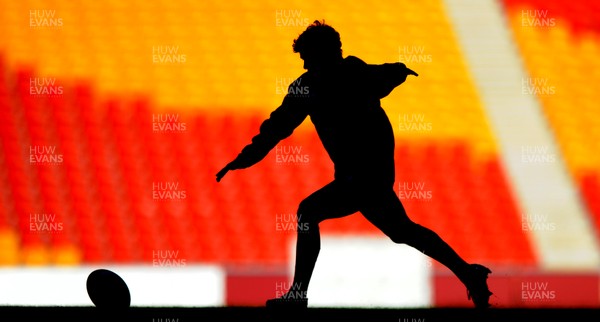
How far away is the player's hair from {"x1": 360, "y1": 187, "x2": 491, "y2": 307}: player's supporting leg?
66 centimetres

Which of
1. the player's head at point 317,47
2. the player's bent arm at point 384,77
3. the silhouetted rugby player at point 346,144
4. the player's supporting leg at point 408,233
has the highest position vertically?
the player's head at point 317,47

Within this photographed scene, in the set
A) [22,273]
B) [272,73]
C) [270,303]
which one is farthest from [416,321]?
[272,73]

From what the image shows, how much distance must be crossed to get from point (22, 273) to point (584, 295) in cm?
494

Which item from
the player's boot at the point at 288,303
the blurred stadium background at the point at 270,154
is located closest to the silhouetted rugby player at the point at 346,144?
the player's boot at the point at 288,303

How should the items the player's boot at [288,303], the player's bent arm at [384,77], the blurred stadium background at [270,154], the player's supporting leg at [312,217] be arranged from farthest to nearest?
the blurred stadium background at [270,154]
the player's bent arm at [384,77]
the player's supporting leg at [312,217]
the player's boot at [288,303]

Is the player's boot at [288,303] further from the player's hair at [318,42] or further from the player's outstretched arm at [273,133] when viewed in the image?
the player's hair at [318,42]

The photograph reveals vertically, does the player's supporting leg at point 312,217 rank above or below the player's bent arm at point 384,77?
below

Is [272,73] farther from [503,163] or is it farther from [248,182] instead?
[503,163]

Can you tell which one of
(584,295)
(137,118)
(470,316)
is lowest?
(584,295)

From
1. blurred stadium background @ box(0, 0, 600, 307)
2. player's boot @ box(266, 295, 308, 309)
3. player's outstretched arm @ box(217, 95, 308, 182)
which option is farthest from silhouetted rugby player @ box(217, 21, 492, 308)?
blurred stadium background @ box(0, 0, 600, 307)

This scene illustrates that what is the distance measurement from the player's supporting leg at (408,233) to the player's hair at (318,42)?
66cm

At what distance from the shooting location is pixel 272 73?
10906 millimetres

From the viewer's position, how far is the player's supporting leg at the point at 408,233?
4.67 meters

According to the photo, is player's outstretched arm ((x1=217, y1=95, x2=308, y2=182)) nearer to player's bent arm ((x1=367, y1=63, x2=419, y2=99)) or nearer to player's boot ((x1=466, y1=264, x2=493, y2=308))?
player's bent arm ((x1=367, y1=63, x2=419, y2=99))
